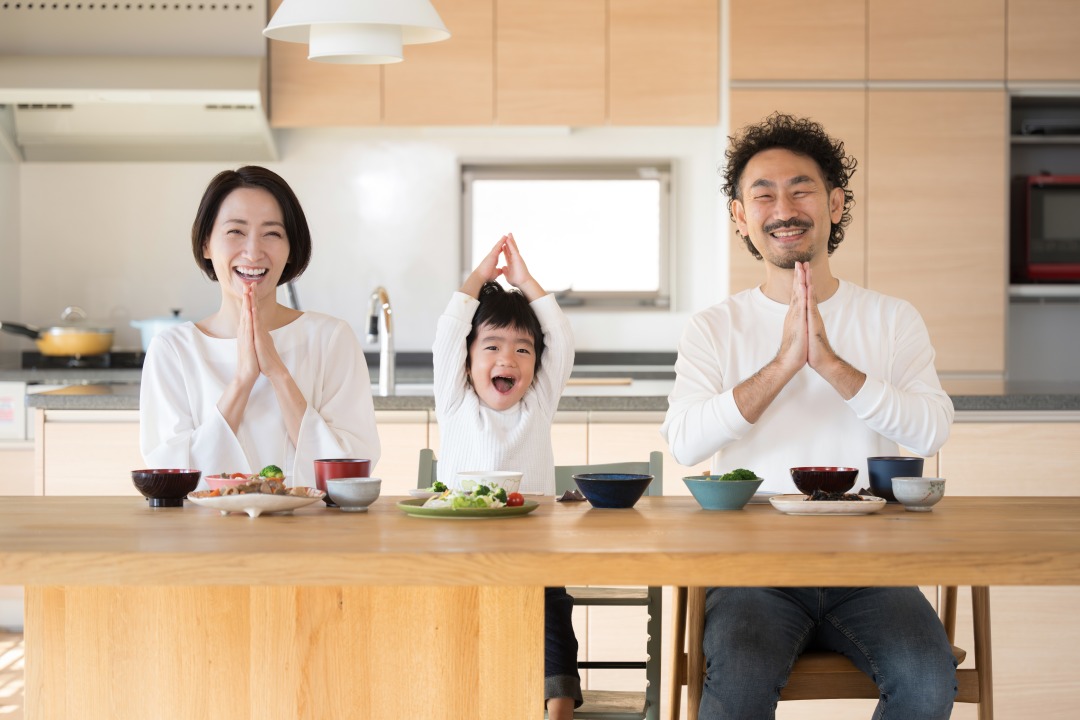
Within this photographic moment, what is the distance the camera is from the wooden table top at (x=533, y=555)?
1.32 metres

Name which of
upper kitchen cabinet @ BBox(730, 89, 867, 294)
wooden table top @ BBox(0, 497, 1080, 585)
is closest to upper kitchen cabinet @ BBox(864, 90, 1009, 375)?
upper kitchen cabinet @ BBox(730, 89, 867, 294)

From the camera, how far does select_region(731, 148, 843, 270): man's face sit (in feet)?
7.25

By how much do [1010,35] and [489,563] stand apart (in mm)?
3818

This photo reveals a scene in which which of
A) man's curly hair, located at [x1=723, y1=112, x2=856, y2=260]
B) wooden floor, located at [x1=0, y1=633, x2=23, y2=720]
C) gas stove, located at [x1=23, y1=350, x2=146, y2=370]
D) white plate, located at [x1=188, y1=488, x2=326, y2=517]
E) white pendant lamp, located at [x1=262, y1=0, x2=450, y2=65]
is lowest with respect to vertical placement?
wooden floor, located at [x1=0, y1=633, x2=23, y2=720]

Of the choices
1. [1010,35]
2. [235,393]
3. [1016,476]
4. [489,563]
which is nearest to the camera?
[489,563]

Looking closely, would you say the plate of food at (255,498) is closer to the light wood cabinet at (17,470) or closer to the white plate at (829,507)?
the white plate at (829,507)

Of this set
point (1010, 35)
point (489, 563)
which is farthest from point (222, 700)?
point (1010, 35)

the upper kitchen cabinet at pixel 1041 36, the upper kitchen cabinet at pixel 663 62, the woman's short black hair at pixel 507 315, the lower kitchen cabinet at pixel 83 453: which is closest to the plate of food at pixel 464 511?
the woman's short black hair at pixel 507 315

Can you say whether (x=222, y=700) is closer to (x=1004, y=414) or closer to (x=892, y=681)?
(x=892, y=681)

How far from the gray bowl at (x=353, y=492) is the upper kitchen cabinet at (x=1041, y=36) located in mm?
3555

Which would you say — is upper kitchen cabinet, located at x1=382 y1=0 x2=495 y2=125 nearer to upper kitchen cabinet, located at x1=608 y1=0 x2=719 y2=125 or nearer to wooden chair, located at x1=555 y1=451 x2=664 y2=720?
upper kitchen cabinet, located at x1=608 y1=0 x2=719 y2=125

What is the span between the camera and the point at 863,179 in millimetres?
4426

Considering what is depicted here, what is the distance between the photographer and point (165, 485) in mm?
1744

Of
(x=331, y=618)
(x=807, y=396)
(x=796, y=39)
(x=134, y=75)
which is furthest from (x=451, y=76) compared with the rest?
(x=331, y=618)
